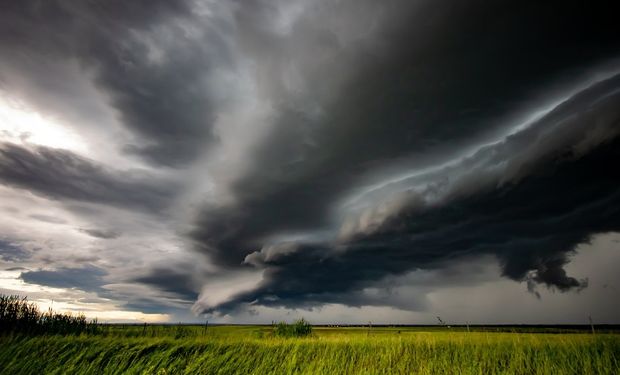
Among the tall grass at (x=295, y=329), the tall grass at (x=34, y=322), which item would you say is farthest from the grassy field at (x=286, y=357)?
the tall grass at (x=295, y=329)

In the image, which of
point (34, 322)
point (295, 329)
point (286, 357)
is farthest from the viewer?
point (295, 329)

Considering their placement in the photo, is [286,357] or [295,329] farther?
[295,329]

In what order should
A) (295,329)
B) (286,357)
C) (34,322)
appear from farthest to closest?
1. (295,329)
2. (34,322)
3. (286,357)

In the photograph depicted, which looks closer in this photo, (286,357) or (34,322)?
(286,357)

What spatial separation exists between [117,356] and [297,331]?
2746 cm

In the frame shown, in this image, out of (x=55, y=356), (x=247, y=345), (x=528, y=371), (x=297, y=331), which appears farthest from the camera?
(x=297, y=331)

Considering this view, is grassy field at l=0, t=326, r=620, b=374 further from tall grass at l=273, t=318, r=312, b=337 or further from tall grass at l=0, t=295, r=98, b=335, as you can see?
tall grass at l=273, t=318, r=312, b=337

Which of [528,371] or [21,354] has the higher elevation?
[21,354]

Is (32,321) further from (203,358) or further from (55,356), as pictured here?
(203,358)

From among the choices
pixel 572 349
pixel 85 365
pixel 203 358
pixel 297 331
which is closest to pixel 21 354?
pixel 85 365

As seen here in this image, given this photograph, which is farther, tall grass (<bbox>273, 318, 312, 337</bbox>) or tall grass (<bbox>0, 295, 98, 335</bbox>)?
tall grass (<bbox>273, 318, 312, 337</bbox>)

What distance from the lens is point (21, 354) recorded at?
9.65 meters

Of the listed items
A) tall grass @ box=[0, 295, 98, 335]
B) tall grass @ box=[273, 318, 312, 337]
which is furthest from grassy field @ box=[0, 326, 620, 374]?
tall grass @ box=[273, 318, 312, 337]

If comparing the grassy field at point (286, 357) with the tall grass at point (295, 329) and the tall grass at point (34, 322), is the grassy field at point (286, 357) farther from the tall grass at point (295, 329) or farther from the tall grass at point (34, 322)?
the tall grass at point (295, 329)
